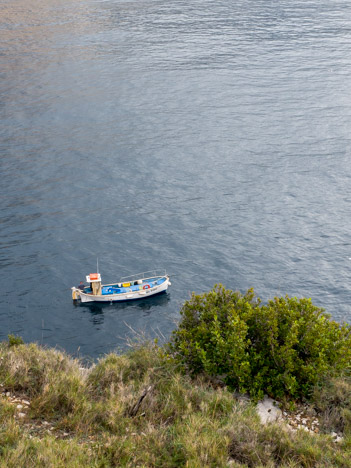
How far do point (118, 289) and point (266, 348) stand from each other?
32989mm

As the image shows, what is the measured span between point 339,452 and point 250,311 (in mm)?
6597

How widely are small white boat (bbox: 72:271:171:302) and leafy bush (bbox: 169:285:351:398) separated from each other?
3061cm

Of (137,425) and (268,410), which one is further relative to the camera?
(268,410)

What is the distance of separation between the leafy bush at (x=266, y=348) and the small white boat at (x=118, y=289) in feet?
100

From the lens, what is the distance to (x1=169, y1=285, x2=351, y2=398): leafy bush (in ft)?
60.3

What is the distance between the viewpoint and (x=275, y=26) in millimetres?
133375

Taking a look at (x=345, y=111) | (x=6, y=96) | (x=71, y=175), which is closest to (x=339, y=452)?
(x=71, y=175)

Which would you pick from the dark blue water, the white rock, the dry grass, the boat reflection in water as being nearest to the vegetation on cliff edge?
the dry grass

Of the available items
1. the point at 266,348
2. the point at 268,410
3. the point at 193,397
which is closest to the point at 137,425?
the point at 193,397

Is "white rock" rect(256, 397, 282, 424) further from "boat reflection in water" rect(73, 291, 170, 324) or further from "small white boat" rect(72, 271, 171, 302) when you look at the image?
"small white boat" rect(72, 271, 171, 302)

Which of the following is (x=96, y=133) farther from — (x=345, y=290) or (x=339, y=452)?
(x=339, y=452)

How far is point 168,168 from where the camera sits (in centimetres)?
7362

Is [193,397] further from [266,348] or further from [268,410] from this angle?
[266,348]

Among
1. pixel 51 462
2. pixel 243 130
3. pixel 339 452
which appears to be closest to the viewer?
pixel 51 462
